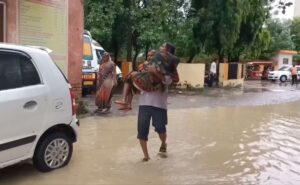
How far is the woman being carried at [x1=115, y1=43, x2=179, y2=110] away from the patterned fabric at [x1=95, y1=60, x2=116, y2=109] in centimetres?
493

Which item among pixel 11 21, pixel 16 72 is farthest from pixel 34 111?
pixel 11 21

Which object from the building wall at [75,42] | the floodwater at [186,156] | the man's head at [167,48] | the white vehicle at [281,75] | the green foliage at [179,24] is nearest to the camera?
the floodwater at [186,156]

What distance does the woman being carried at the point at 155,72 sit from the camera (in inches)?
252

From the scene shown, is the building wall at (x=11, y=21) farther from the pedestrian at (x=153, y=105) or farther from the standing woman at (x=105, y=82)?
the pedestrian at (x=153, y=105)

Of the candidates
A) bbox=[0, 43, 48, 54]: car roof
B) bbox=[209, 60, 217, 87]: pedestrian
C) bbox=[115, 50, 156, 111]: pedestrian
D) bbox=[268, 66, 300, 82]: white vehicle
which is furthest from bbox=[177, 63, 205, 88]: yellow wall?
bbox=[0, 43, 48, 54]: car roof

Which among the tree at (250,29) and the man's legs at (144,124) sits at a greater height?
the tree at (250,29)

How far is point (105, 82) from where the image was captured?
1148 cm

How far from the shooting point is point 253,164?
21.8ft

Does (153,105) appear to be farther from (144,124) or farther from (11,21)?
(11,21)

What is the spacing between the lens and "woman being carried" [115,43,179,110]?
6410 mm

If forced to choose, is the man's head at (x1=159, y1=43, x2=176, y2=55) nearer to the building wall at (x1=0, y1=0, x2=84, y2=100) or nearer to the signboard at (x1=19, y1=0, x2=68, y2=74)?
the signboard at (x1=19, y1=0, x2=68, y2=74)

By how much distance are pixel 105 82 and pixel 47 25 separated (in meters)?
2.53

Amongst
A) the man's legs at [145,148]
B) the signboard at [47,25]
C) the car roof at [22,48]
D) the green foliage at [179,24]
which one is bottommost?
the man's legs at [145,148]

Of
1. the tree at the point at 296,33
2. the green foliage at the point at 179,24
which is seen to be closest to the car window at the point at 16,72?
the green foliage at the point at 179,24
